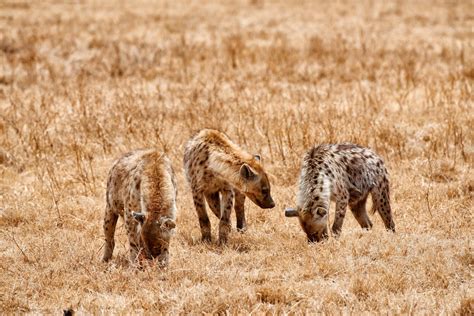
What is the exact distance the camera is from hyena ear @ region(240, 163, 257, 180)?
7148mm

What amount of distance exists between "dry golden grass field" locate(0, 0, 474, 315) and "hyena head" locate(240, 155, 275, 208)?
18.0 inches

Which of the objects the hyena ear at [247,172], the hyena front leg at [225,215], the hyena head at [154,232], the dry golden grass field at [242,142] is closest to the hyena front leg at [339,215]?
the dry golden grass field at [242,142]

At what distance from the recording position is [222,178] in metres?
7.41

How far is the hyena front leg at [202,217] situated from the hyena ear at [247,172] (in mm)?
667

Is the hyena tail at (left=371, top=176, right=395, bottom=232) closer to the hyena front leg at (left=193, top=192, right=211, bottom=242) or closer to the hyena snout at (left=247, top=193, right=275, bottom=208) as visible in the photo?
the hyena snout at (left=247, top=193, right=275, bottom=208)

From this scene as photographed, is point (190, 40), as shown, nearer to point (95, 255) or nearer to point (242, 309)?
point (95, 255)

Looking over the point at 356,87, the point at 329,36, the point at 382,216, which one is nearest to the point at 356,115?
the point at 356,87

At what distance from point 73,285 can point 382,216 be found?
10.3 ft

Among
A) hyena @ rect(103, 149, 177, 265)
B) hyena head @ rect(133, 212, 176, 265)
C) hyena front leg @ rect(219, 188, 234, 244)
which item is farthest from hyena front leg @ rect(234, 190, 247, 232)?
hyena head @ rect(133, 212, 176, 265)

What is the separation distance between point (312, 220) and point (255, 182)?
0.62m

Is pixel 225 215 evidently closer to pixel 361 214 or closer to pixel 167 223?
pixel 361 214

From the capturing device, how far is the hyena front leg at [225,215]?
298 inches

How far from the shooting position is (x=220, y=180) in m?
7.55

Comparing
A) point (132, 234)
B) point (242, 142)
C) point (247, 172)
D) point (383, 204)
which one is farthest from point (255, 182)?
point (242, 142)
